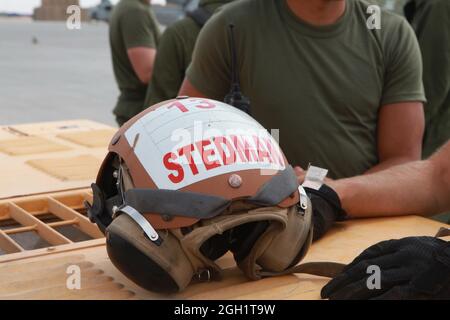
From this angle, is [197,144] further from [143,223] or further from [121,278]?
[121,278]

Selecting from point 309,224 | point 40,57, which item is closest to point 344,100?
point 309,224

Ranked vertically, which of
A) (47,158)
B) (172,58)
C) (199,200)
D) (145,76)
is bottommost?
(47,158)

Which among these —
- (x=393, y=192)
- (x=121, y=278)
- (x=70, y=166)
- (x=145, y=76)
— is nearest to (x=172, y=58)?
(x=145, y=76)

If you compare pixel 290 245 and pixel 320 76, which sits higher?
pixel 320 76

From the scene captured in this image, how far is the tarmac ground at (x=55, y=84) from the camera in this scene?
778 centimetres

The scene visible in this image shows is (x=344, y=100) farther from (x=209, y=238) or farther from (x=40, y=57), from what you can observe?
(x=40, y=57)

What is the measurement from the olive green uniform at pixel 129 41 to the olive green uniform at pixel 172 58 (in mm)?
412

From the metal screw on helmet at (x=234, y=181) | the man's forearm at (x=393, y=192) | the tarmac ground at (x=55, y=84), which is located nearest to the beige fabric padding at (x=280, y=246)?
the metal screw on helmet at (x=234, y=181)

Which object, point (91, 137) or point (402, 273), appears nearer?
point (402, 273)

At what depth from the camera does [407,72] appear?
2.28m

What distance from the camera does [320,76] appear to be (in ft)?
7.43

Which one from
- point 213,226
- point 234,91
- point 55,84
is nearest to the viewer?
point 213,226

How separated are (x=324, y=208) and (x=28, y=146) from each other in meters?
1.54
